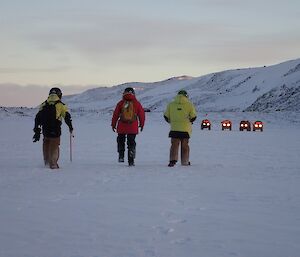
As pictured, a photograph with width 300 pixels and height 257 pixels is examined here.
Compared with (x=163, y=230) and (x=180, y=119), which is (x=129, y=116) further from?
(x=163, y=230)

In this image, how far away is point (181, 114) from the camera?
12.7 metres

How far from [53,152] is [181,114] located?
10.6 ft

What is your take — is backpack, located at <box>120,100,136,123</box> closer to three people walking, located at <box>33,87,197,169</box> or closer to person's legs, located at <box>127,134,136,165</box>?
three people walking, located at <box>33,87,197,169</box>

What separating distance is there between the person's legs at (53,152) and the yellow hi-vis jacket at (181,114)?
2.81 meters

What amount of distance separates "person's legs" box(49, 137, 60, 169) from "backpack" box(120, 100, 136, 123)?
1.67 meters

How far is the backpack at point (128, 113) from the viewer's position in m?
12.4

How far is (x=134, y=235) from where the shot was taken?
523 centimetres

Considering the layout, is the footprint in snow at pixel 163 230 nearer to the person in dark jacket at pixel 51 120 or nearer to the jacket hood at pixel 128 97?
the person in dark jacket at pixel 51 120

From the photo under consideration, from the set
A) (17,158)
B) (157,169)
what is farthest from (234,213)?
(17,158)

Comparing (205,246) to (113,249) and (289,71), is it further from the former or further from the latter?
(289,71)

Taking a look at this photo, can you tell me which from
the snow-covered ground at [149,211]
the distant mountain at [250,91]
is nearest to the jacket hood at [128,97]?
the snow-covered ground at [149,211]

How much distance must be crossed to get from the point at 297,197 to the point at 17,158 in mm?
8573

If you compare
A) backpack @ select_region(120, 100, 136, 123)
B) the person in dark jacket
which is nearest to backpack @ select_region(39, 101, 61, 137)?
the person in dark jacket

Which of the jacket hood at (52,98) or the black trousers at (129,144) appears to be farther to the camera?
the black trousers at (129,144)
